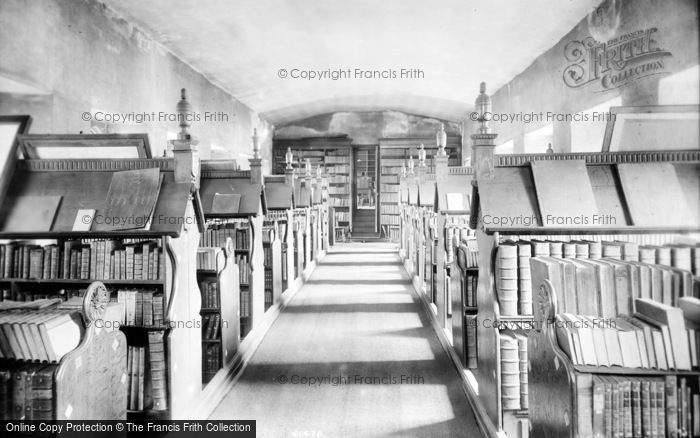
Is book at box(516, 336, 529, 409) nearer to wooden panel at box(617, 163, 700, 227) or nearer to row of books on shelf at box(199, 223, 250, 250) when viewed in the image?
wooden panel at box(617, 163, 700, 227)

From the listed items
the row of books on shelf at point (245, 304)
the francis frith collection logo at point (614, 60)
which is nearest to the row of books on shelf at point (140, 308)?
the row of books on shelf at point (245, 304)

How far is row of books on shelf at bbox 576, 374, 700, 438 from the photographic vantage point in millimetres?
1634

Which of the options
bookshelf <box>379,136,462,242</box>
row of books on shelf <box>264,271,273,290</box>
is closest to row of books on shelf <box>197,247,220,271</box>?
row of books on shelf <box>264,271,273,290</box>

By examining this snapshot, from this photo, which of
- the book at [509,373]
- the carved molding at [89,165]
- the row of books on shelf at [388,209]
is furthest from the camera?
the row of books on shelf at [388,209]

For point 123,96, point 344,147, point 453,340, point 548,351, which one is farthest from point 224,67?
point 548,351

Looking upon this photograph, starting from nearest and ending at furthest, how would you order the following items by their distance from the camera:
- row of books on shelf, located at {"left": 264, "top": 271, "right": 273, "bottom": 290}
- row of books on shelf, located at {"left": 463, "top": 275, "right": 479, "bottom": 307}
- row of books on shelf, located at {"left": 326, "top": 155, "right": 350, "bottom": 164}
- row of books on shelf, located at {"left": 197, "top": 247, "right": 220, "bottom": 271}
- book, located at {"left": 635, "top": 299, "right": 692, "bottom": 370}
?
book, located at {"left": 635, "top": 299, "right": 692, "bottom": 370} → row of books on shelf, located at {"left": 463, "top": 275, "right": 479, "bottom": 307} → row of books on shelf, located at {"left": 197, "top": 247, "right": 220, "bottom": 271} → row of books on shelf, located at {"left": 264, "top": 271, "right": 273, "bottom": 290} → row of books on shelf, located at {"left": 326, "top": 155, "right": 350, "bottom": 164}

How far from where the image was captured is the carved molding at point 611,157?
119 inches

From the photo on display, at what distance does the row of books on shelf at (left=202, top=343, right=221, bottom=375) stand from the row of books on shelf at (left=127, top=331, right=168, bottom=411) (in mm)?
864

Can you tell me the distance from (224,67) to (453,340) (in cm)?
817

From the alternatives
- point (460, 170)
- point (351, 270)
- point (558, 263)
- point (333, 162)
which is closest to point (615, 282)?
point (558, 263)

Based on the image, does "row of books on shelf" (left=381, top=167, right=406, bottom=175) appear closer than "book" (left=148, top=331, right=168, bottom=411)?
No

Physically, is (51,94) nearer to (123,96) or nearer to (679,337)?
(123,96)

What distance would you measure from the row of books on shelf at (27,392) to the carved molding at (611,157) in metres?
2.75

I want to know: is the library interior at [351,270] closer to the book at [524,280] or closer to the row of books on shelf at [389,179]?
the book at [524,280]
